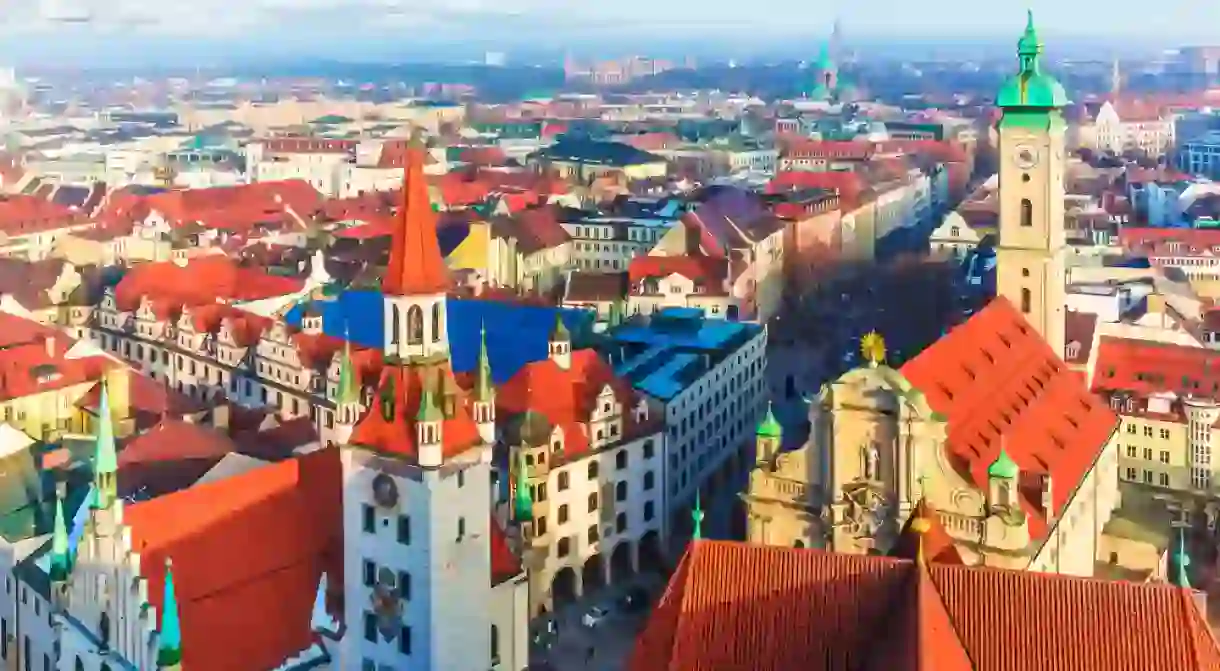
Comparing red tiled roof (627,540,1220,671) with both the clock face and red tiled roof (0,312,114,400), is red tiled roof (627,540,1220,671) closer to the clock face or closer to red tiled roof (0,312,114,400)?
the clock face

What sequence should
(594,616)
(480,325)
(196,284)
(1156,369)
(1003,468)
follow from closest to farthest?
(1003,468)
(594,616)
(1156,369)
(480,325)
(196,284)

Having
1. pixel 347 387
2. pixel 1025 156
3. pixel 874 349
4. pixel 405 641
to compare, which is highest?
pixel 1025 156

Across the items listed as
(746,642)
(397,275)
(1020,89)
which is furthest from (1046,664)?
(1020,89)

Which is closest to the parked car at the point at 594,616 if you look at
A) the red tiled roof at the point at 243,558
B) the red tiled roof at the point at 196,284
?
the red tiled roof at the point at 243,558

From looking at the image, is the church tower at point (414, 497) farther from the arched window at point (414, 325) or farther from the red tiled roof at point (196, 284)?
the red tiled roof at point (196, 284)

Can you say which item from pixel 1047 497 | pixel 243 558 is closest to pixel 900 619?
pixel 243 558

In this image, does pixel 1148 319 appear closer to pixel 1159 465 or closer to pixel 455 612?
pixel 1159 465

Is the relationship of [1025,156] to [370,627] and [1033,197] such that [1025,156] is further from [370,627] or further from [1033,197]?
[370,627]
